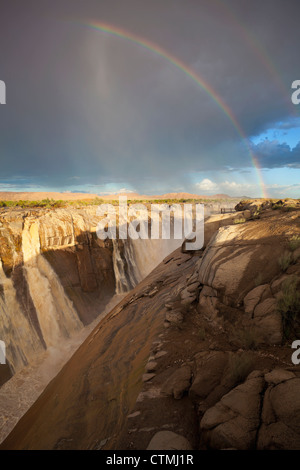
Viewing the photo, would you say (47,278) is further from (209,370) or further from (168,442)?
(168,442)

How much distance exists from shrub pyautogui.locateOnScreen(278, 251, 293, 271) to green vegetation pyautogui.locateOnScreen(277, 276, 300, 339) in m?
0.71

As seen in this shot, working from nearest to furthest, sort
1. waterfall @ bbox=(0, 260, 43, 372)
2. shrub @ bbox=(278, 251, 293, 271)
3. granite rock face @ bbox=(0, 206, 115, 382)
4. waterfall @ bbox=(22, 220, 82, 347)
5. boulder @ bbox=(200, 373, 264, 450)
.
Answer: boulder @ bbox=(200, 373, 264, 450) → shrub @ bbox=(278, 251, 293, 271) → waterfall @ bbox=(0, 260, 43, 372) → granite rock face @ bbox=(0, 206, 115, 382) → waterfall @ bbox=(22, 220, 82, 347)

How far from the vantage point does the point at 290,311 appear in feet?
12.8

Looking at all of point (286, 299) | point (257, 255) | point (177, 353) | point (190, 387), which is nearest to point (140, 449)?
point (190, 387)

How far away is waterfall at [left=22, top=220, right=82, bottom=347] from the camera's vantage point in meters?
13.5

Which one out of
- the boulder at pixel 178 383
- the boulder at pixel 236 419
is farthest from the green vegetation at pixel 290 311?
the boulder at pixel 178 383

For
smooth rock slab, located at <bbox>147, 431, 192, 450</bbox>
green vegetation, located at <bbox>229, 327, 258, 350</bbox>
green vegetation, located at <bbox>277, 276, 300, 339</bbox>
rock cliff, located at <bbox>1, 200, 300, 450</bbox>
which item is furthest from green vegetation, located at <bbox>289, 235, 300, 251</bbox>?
smooth rock slab, located at <bbox>147, 431, 192, 450</bbox>

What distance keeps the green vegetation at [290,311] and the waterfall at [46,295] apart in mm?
12984

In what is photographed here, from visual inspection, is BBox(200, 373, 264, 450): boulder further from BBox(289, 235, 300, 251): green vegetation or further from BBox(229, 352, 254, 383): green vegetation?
BBox(289, 235, 300, 251): green vegetation

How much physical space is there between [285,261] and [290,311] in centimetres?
114

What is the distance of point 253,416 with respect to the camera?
259cm

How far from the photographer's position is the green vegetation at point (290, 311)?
383cm

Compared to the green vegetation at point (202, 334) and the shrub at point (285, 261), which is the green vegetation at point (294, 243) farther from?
the green vegetation at point (202, 334)
